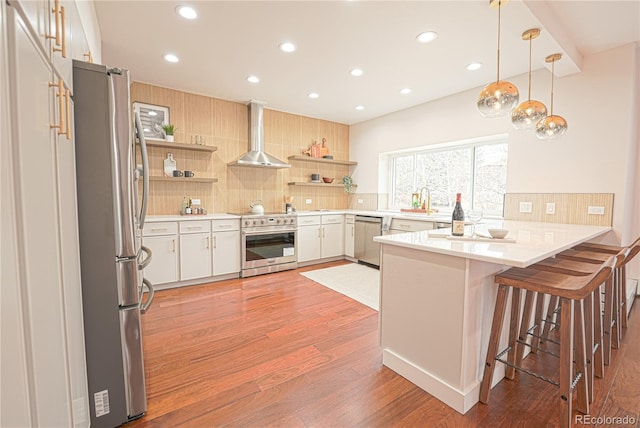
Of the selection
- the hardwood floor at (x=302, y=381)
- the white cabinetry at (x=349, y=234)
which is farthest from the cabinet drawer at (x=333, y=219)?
the hardwood floor at (x=302, y=381)

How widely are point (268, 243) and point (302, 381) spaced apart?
8.43 feet

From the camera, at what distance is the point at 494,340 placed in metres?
1.61

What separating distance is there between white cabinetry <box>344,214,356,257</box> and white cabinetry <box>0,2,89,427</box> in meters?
4.09

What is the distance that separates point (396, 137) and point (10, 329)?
4916mm

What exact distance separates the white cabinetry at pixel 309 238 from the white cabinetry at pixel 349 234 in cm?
55

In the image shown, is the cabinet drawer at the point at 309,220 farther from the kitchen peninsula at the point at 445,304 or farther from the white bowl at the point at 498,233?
the white bowl at the point at 498,233

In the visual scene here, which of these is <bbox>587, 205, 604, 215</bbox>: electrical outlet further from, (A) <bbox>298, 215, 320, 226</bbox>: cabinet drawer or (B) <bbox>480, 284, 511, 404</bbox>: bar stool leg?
(A) <bbox>298, 215, 320, 226</bbox>: cabinet drawer

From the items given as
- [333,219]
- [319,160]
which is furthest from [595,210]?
[319,160]

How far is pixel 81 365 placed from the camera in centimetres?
129

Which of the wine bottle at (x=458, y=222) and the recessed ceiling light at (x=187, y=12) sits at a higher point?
the recessed ceiling light at (x=187, y=12)

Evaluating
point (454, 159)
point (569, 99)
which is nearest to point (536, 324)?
point (569, 99)

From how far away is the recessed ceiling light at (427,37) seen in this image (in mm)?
2515

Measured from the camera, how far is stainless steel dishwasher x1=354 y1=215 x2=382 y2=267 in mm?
4500

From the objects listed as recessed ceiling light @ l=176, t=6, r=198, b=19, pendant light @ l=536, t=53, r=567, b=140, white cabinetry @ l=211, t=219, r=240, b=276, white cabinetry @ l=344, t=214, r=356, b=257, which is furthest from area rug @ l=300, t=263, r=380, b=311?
recessed ceiling light @ l=176, t=6, r=198, b=19
